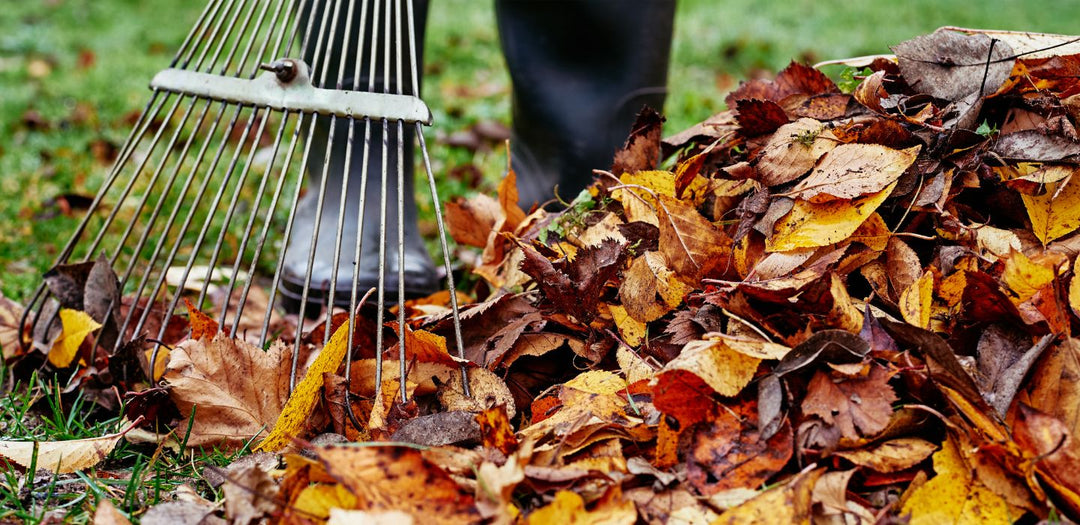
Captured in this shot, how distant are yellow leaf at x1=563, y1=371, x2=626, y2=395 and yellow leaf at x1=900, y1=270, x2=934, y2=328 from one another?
366mm

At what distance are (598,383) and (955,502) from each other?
439 millimetres

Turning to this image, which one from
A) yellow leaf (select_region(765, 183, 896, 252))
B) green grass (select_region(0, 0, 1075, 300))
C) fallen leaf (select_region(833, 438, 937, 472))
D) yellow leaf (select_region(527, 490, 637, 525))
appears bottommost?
green grass (select_region(0, 0, 1075, 300))

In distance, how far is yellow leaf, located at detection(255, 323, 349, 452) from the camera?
1122mm

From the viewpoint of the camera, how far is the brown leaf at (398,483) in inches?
34.3

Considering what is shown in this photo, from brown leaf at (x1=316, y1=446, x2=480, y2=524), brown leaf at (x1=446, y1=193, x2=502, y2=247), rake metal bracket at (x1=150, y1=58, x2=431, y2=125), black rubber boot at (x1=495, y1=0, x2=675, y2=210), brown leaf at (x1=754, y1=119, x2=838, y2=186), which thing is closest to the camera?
brown leaf at (x1=316, y1=446, x2=480, y2=524)

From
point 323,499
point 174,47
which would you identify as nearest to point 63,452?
point 323,499

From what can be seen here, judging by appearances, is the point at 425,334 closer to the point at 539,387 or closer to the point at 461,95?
the point at 539,387

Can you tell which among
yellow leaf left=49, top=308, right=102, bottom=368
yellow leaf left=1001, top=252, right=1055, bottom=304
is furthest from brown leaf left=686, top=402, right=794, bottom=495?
yellow leaf left=49, top=308, right=102, bottom=368

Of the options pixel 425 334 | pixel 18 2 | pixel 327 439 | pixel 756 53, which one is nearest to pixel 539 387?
pixel 425 334

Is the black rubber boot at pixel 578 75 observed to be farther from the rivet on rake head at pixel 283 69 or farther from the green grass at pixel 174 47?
the rivet on rake head at pixel 283 69

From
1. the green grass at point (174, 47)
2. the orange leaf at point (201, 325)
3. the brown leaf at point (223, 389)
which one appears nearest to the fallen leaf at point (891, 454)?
the brown leaf at point (223, 389)

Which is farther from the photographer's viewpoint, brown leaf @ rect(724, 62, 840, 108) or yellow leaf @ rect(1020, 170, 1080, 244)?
brown leaf @ rect(724, 62, 840, 108)

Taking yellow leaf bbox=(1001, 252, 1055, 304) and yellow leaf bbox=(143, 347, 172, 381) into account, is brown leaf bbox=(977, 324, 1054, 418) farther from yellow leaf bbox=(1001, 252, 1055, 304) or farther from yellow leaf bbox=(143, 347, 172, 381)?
yellow leaf bbox=(143, 347, 172, 381)

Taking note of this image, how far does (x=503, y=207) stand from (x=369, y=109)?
332 millimetres
